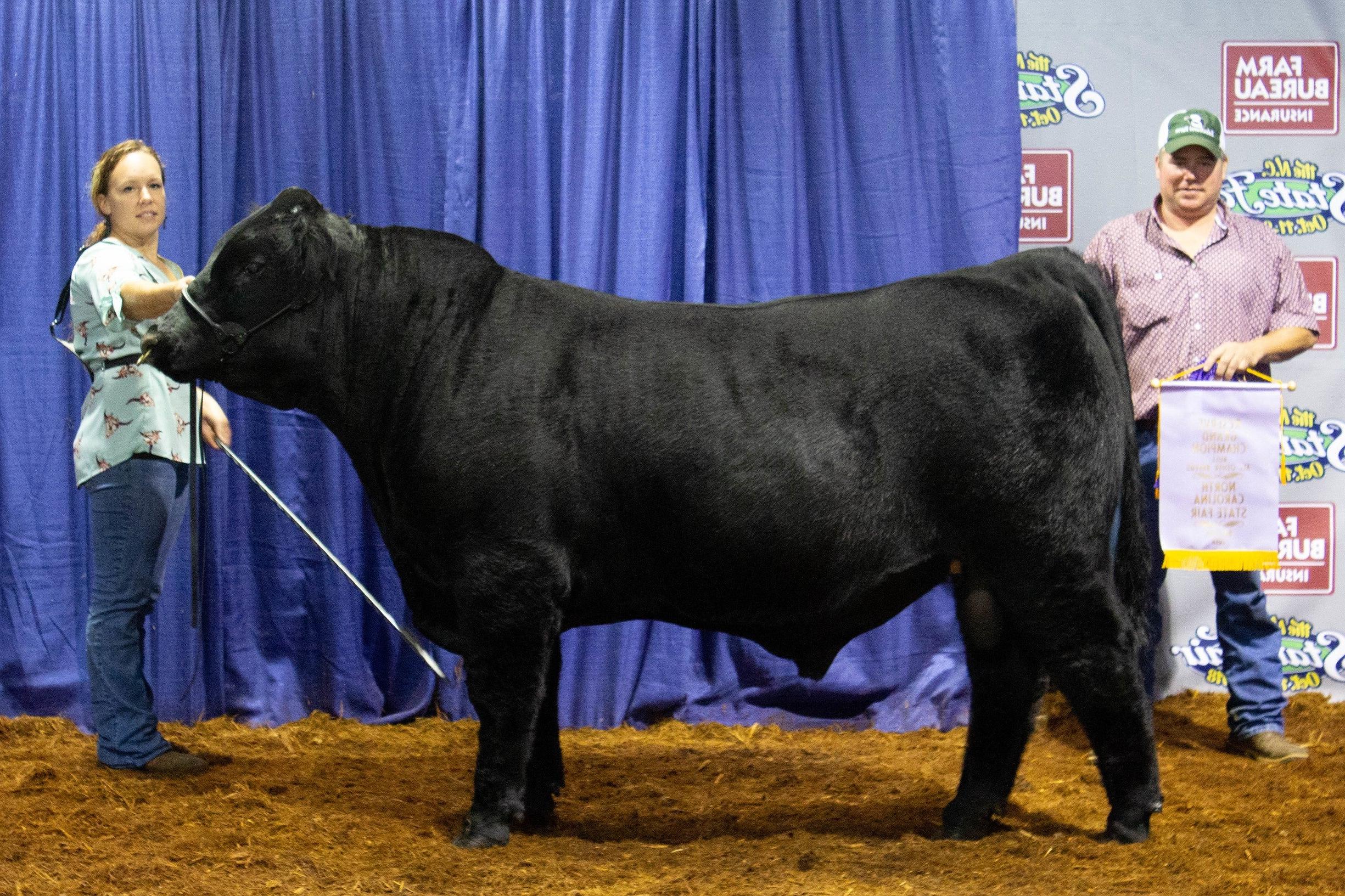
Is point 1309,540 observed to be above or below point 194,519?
below

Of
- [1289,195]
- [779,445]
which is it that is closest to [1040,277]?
[779,445]

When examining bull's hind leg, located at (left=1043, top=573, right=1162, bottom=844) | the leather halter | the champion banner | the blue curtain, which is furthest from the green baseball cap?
the leather halter

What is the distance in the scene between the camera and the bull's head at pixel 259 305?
2.94 meters

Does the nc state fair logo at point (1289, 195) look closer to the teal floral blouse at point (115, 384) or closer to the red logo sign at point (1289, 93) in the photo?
the red logo sign at point (1289, 93)

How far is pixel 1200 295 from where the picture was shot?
3.94 m

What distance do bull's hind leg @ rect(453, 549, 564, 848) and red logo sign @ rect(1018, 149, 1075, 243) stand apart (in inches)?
110

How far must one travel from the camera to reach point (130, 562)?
3707 millimetres

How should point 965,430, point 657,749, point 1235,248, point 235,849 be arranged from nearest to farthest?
point 965,430
point 235,849
point 1235,248
point 657,749

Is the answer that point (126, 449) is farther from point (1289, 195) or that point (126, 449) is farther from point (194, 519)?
point (1289, 195)

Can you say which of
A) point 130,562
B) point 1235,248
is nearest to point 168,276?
point 130,562

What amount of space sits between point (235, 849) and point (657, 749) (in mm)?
1604

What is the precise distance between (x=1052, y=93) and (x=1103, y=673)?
2726mm

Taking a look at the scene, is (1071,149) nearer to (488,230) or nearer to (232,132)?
(488,230)

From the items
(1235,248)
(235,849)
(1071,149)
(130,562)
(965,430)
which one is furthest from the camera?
(1071,149)
